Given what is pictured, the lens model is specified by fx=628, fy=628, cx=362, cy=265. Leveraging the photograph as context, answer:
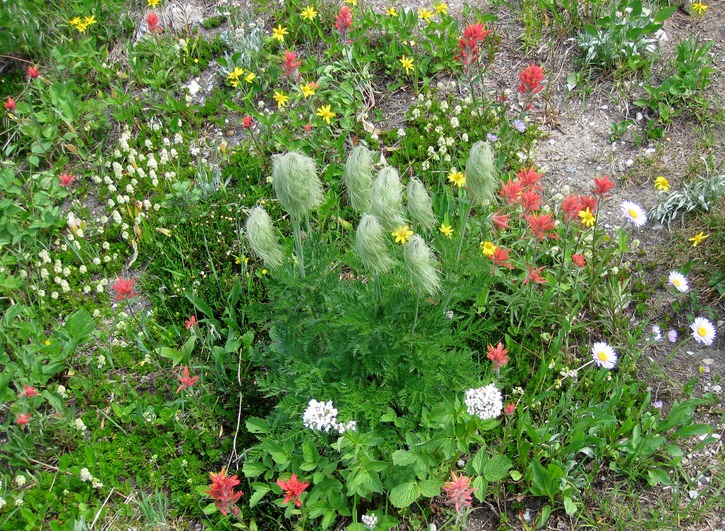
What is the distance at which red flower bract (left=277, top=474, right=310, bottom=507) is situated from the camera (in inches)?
110

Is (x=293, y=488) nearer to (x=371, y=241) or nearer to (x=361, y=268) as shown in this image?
(x=361, y=268)

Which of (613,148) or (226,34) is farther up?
(226,34)

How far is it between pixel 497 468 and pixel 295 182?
5.44 feet

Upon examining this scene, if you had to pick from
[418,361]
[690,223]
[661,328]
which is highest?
[418,361]

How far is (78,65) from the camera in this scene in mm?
5141

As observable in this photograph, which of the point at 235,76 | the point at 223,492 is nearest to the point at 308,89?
the point at 235,76

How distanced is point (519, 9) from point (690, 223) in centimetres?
249

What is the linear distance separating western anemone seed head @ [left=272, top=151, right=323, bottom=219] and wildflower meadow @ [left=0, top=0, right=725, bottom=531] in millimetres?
19

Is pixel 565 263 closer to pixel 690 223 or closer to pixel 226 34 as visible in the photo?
pixel 690 223

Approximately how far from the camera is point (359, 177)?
2.57 metres

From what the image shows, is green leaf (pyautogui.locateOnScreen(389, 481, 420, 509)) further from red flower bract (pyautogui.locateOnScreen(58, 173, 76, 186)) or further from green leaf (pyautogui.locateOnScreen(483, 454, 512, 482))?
red flower bract (pyautogui.locateOnScreen(58, 173, 76, 186))

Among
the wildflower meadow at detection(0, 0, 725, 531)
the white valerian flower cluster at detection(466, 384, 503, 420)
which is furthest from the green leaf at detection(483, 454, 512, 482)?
the white valerian flower cluster at detection(466, 384, 503, 420)

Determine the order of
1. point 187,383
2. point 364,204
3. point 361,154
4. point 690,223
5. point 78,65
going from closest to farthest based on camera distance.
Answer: point 361,154 < point 364,204 < point 187,383 < point 690,223 < point 78,65

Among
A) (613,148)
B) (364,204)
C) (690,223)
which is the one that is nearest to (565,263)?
(690,223)
